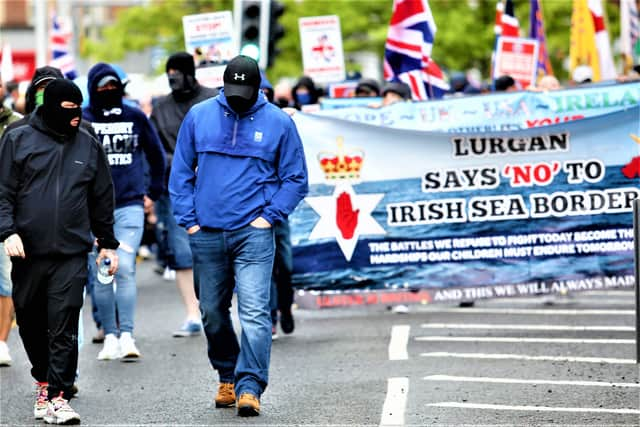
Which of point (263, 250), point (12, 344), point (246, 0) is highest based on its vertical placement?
point (246, 0)

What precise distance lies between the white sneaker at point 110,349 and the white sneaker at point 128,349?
0.16 feet

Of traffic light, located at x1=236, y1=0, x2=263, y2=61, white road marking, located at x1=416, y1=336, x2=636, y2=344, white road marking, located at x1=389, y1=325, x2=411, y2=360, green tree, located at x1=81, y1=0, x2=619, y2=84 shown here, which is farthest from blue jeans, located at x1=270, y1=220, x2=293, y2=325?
green tree, located at x1=81, y1=0, x2=619, y2=84

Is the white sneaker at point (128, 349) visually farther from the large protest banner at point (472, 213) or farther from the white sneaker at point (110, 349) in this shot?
the large protest banner at point (472, 213)

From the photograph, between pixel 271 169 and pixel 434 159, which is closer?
pixel 271 169

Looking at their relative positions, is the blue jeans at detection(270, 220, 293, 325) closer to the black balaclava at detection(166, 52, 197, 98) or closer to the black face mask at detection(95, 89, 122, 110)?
the black balaclava at detection(166, 52, 197, 98)

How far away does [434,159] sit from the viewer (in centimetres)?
1291

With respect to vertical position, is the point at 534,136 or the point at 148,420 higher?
the point at 534,136

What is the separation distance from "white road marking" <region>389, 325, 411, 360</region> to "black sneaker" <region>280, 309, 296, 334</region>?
767 mm

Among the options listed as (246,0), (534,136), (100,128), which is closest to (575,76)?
(246,0)

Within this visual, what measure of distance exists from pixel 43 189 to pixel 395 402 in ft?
7.31

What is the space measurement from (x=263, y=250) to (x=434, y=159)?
4.23m

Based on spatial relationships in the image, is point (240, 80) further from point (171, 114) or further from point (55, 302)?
point (171, 114)

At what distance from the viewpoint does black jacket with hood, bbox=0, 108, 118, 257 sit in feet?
28.5

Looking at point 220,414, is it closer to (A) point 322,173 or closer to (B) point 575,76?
(A) point 322,173
